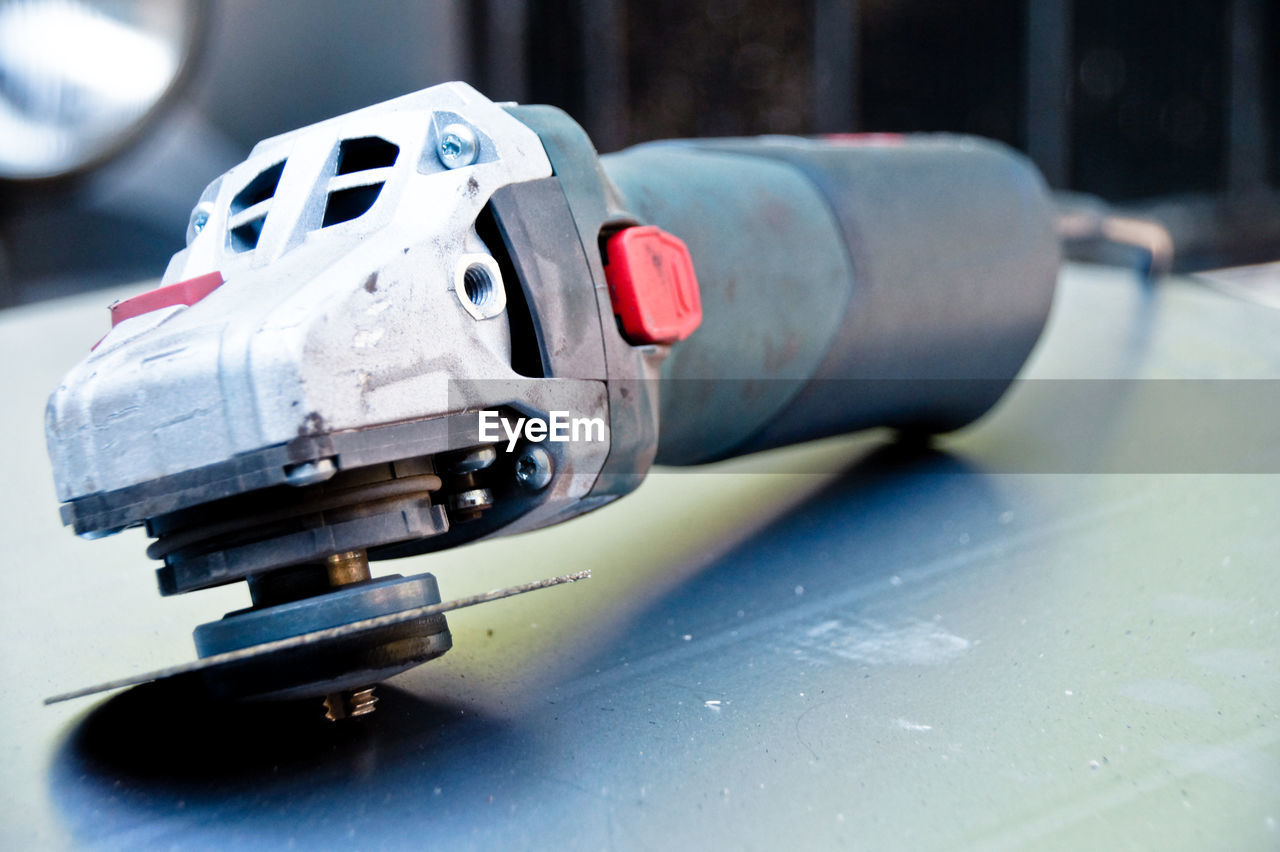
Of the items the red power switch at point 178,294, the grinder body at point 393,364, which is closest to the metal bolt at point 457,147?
the grinder body at point 393,364

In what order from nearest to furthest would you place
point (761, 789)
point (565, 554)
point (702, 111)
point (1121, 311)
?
point (761, 789), point (565, 554), point (1121, 311), point (702, 111)

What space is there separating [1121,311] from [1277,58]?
1.82 meters

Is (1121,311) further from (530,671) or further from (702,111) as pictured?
(702,111)

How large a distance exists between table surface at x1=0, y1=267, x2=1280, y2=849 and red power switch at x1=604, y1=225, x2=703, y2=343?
0.19 m

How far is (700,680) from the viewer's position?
0.62 m

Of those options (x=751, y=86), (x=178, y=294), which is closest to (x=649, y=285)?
(x=178, y=294)

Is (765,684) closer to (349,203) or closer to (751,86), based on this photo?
(349,203)

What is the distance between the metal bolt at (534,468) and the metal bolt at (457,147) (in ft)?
0.49

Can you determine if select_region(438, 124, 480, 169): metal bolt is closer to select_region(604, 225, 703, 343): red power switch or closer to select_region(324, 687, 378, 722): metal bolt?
select_region(604, 225, 703, 343): red power switch

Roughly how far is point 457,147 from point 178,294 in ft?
0.51

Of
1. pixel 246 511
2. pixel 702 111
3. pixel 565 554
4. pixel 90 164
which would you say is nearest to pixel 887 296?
pixel 565 554

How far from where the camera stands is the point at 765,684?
0.61 metres

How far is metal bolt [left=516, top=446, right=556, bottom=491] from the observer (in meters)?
0.58

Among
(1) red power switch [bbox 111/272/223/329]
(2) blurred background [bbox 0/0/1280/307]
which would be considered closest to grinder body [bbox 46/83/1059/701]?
(1) red power switch [bbox 111/272/223/329]
